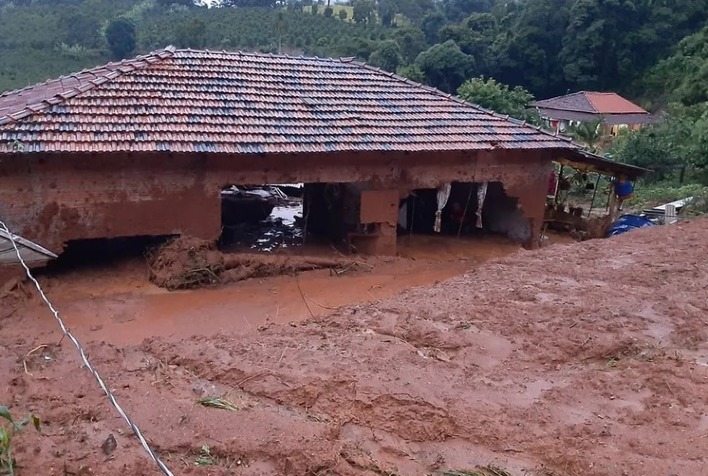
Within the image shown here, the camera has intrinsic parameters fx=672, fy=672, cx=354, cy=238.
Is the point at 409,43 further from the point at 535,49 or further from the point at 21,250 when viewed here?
the point at 21,250

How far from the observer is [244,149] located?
1229 centimetres

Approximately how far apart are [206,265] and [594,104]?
1433 inches

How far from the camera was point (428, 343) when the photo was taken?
316 inches

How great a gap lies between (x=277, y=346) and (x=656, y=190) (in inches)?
863

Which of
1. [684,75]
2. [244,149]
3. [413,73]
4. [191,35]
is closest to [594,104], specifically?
[684,75]

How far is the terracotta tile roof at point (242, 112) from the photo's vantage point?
464 inches

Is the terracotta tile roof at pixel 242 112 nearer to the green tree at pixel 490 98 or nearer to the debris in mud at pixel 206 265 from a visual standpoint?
the debris in mud at pixel 206 265

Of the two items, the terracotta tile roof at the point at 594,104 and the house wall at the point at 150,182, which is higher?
the house wall at the point at 150,182

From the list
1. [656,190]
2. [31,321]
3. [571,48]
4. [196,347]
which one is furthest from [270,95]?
[571,48]

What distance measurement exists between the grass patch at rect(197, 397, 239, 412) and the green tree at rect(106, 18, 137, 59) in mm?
45476

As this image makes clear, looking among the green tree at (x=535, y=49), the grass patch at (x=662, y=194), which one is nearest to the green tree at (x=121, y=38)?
the green tree at (x=535, y=49)

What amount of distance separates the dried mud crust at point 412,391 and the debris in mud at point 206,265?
3080 millimetres

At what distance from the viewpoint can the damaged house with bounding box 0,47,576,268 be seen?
11680 mm

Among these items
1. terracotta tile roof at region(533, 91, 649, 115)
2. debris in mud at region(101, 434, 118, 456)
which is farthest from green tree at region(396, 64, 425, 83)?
debris in mud at region(101, 434, 118, 456)
